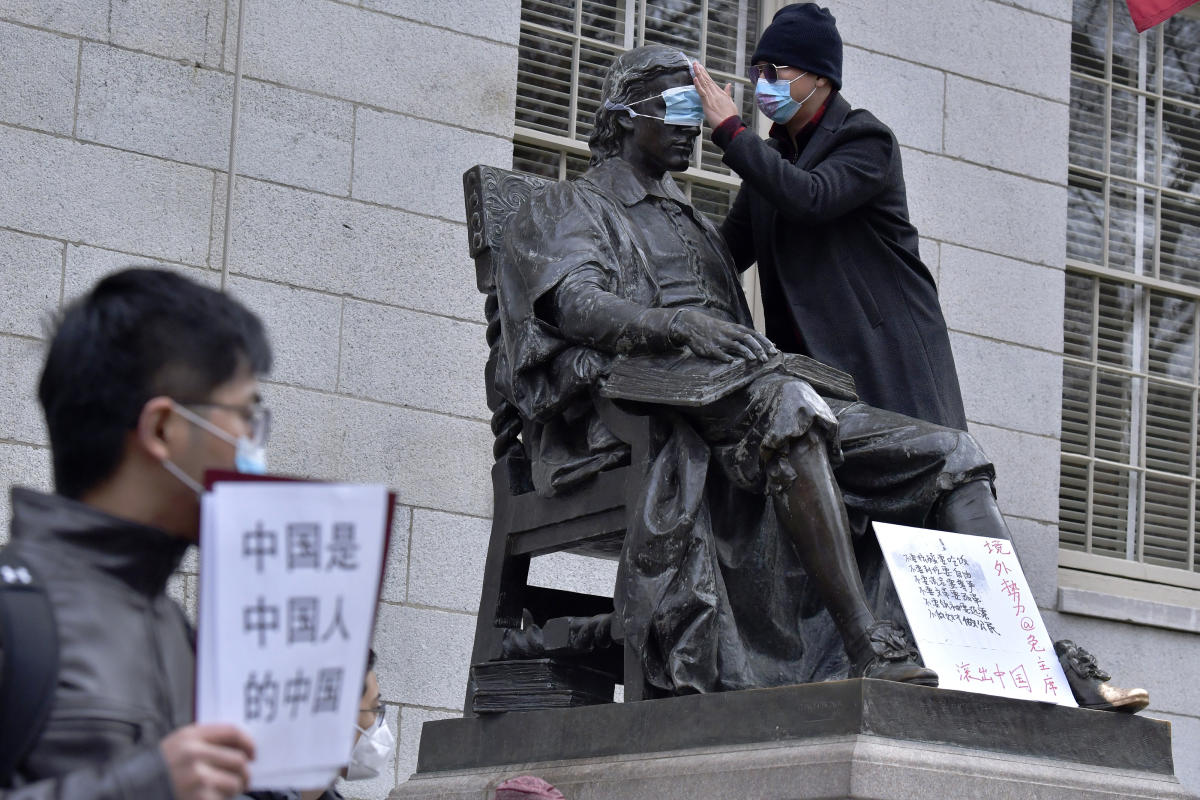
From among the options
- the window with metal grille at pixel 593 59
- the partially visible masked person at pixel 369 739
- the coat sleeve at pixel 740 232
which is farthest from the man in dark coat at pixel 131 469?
the window with metal grille at pixel 593 59

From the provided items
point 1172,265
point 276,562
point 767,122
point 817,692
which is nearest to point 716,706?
point 817,692

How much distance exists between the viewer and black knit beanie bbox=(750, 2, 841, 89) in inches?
213

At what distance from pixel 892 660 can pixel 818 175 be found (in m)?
1.50

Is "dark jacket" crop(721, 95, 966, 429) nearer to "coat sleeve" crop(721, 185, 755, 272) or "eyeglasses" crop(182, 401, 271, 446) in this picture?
"coat sleeve" crop(721, 185, 755, 272)

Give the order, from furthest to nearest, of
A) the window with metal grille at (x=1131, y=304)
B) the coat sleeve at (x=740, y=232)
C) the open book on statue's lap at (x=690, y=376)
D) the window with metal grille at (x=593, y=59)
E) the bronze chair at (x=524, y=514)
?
the window with metal grille at (x=1131, y=304), the window with metal grille at (x=593, y=59), the coat sleeve at (x=740, y=232), the bronze chair at (x=524, y=514), the open book on statue's lap at (x=690, y=376)

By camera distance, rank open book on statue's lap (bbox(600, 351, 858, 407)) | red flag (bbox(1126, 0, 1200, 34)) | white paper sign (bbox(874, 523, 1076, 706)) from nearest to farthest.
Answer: white paper sign (bbox(874, 523, 1076, 706))
open book on statue's lap (bbox(600, 351, 858, 407))
red flag (bbox(1126, 0, 1200, 34))

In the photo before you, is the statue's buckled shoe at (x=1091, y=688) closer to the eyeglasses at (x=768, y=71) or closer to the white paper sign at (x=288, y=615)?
the eyeglasses at (x=768, y=71)

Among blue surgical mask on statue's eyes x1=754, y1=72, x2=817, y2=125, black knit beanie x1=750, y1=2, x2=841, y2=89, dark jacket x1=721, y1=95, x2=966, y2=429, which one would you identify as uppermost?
black knit beanie x1=750, y1=2, x2=841, y2=89

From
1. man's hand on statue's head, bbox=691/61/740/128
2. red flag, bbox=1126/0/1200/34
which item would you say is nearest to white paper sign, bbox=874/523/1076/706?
man's hand on statue's head, bbox=691/61/740/128

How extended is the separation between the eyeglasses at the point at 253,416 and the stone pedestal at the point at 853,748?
228 centimetres

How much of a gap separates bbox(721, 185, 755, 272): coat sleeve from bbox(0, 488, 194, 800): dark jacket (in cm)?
378

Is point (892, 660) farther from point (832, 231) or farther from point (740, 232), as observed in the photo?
point (740, 232)

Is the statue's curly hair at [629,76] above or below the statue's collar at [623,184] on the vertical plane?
above

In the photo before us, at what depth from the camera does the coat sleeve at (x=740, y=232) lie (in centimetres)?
566
